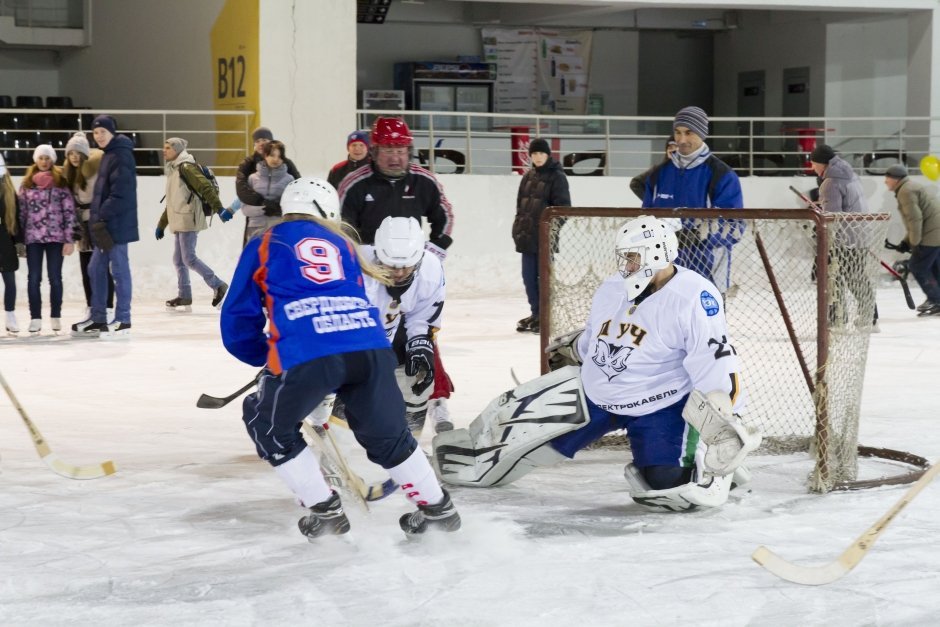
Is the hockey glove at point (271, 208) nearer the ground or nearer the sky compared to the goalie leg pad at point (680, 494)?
nearer the sky

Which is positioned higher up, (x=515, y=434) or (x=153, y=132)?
(x=153, y=132)

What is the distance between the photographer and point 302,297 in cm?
332

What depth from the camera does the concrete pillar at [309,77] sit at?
10953 mm

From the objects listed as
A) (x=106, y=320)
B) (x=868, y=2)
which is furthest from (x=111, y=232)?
(x=868, y=2)

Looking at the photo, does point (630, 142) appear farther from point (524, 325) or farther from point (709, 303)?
point (709, 303)

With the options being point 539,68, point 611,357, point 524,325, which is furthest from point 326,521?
point 539,68

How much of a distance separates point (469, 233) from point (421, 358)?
23.7 feet

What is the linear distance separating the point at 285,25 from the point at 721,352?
805 centimetres

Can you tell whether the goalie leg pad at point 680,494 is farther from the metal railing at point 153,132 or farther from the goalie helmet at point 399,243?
the metal railing at point 153,132

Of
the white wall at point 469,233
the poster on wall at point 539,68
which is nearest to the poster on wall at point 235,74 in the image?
the white wall at point 469,233

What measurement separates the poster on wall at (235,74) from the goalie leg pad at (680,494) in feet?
25.1

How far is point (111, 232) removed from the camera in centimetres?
775

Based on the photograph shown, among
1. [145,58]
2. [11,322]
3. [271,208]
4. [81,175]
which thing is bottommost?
[11,322]

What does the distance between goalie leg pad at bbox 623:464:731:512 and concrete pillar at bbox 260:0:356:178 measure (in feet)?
25.1
